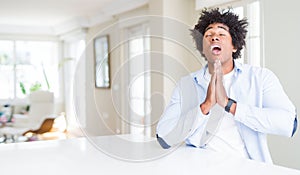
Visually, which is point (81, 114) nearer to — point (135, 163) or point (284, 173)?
point (135, 163)

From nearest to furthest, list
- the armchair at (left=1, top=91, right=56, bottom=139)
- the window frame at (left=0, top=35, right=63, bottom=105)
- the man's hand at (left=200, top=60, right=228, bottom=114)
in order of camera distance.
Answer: the man's hand at (left=200, top=60, right=228, bottom=114) < the armchair at (left=1, top=91, right=56, bottom=139) < the window frame at (left=0, top=35, right=63, bottom=105)

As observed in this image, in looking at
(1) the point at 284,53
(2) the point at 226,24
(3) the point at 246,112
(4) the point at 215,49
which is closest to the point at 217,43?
(4) the point at 215,49

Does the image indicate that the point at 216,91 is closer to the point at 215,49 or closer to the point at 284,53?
the point at 215,49

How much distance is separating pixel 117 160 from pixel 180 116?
12.1 inches

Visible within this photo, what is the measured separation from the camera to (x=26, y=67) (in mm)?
7949

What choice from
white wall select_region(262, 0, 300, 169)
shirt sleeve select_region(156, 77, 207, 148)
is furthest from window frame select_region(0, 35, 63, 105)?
shirt sleeve select_region(156, 77, 207, 148)

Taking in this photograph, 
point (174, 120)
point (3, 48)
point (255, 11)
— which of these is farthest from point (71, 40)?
point (174, 120)

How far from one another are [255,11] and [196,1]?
936 mm

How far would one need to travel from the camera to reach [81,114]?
3.64 ft

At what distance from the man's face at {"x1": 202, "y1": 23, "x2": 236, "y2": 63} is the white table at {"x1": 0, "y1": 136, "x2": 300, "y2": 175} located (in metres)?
0.34

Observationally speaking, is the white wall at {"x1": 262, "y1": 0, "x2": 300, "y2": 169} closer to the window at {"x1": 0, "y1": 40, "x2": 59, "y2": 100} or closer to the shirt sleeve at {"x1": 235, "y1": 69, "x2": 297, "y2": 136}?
the shirt sleeve at {"x1": 235, "y1": 69, "x2": 297, "y2": 136}

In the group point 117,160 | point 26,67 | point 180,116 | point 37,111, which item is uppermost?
point 26,67

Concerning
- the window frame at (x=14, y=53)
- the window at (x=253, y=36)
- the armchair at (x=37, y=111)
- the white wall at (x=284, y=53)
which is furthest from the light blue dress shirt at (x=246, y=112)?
the window frame at (x=14, y=53)

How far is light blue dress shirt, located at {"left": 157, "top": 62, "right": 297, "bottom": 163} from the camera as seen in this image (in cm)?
126
